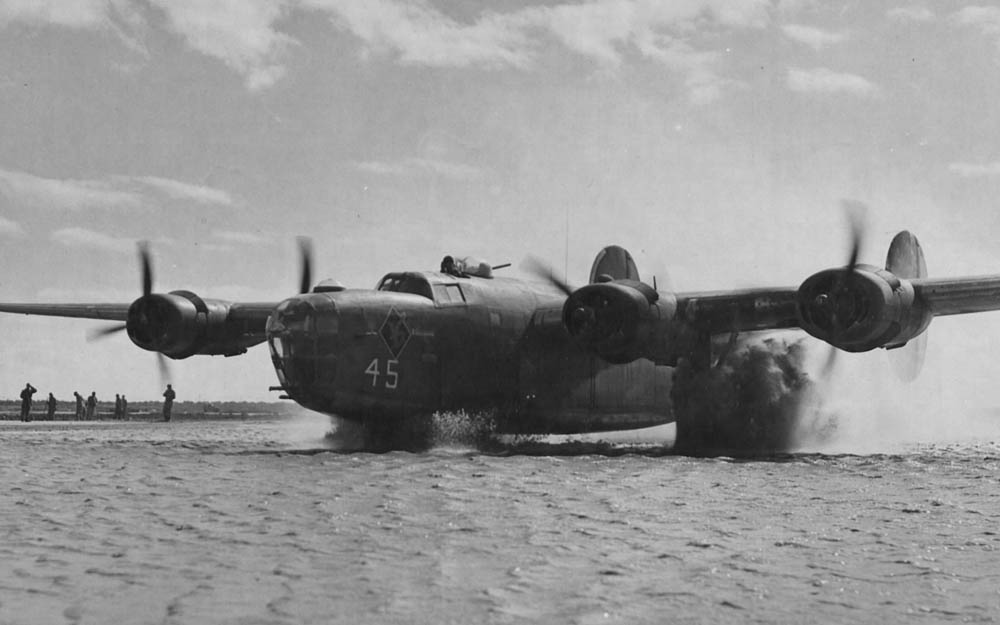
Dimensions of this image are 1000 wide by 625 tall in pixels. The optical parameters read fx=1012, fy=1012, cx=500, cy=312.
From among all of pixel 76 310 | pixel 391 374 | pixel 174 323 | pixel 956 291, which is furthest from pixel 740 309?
pixel 76 310

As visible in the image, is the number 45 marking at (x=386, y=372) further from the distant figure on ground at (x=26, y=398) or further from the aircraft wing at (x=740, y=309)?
the distant figure on ground at (x=26, y=398)

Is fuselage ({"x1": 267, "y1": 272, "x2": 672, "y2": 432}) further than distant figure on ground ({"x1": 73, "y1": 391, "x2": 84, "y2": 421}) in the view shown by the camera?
No

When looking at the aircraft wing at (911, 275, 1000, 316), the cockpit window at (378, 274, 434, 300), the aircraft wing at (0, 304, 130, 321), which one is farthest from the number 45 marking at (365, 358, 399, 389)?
the aircraft wing at (0, 304, 130, 321)

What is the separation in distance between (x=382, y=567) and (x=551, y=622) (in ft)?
6.45

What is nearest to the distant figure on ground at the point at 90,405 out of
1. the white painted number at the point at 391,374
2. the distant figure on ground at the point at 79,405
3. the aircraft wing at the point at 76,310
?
the distant figure on ground at the point at 79,405

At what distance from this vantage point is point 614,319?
2094 centimetres

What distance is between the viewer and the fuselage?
19.8 metres

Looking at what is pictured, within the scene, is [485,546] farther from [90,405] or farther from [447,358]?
[90,405]

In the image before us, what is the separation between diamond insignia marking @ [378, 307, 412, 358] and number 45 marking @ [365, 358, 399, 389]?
0.21m

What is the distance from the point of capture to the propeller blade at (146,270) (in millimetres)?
24953

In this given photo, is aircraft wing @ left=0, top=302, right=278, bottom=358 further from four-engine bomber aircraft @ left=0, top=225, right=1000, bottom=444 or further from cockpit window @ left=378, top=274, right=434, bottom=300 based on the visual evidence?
cockpit window @ left=378, top=274, right=434, bottom=300

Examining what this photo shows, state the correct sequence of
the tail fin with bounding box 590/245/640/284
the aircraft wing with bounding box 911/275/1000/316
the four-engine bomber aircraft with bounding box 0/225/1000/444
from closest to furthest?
the four-engine bomber aircraft with bounding box 0/225/1000/444, the aircraft wing with bounding box 911/275/1000/316, the tail fin with bounding box 590/245/640/284

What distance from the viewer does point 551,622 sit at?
588 cm

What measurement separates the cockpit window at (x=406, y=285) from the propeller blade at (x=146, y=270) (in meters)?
6.71
